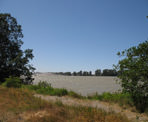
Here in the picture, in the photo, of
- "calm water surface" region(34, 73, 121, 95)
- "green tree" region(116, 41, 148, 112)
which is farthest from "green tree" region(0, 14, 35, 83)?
"green tree" region(116, 41, 148, 112)

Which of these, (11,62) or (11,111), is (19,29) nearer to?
(11,62)

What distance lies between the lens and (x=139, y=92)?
520 cm

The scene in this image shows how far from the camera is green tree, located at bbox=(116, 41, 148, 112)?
5.08m

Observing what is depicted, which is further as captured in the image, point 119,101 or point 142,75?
point 119,101

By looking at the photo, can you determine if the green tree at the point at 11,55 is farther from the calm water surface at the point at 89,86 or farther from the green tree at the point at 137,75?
the green tree at the point at 137,75

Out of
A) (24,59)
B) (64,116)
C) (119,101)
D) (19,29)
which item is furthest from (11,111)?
(19,29)

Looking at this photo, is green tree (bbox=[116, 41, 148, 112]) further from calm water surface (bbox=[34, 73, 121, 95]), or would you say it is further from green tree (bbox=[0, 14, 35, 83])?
green tree (bbox=[0, 14, 35, 83])

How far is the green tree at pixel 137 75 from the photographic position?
5.08m

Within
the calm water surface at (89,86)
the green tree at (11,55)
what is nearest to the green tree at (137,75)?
the calm water surface at (89,86)

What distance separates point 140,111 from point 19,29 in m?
17.6

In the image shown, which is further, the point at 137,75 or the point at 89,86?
the point at 89,86

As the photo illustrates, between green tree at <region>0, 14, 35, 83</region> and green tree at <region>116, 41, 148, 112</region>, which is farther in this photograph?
green tree at <region>0, 14, 35, 83</region>

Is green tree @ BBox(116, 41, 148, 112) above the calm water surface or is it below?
above

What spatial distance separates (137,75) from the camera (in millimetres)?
5168
